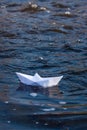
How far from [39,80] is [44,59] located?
3.99 ft

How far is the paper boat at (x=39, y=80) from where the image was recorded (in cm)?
595

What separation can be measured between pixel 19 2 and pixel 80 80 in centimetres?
605

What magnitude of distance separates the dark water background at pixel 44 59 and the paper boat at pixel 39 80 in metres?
0.10

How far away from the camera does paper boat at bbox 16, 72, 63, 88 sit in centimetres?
595

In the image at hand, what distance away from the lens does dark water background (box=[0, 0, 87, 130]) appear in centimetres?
507

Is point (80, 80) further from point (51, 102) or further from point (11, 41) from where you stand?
point (11, 41)

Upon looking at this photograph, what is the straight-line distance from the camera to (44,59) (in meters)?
7.16

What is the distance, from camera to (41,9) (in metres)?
10.9

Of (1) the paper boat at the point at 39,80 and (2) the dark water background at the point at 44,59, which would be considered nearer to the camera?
(2) the dark water background at the point at 44,59

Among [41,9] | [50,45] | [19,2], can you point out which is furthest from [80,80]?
[19,2]

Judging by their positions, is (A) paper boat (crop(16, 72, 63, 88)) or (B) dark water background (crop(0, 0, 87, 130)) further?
(A) paper boat (crop(16, 72, 63, 88))

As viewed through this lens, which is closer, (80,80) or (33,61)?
(80,80)

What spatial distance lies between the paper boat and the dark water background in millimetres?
95

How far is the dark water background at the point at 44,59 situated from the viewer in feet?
16.6
